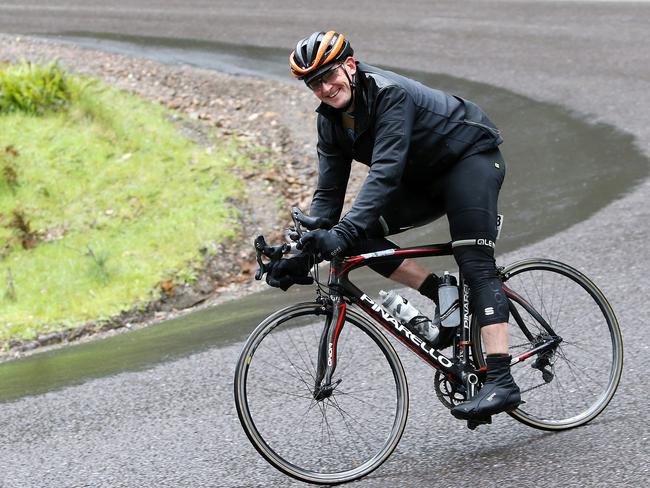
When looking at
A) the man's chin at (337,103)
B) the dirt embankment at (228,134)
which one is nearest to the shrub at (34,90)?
the dirt embankment at (228,134)

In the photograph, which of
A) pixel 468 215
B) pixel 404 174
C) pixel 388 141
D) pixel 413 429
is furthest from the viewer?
pixel 413 429

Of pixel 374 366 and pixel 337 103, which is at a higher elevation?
pixel 337 103

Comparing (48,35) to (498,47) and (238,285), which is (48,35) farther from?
(238,285)

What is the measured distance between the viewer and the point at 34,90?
12.7m

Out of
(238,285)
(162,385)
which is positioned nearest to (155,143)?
(238,285)

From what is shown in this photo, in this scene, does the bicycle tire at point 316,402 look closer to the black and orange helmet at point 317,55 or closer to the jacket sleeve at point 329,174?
the jacket sleeve at point 329,174

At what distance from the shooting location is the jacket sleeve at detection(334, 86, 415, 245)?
4.39m

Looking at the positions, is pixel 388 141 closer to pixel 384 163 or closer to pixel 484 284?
pixel 384 163

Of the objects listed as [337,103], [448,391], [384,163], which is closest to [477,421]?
[448,391]

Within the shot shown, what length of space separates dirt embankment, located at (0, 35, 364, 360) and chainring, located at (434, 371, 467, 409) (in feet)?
13.1

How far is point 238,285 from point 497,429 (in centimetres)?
419

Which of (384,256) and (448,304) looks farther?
(448,304)

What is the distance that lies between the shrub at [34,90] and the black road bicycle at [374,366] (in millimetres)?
8528

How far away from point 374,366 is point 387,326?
7.7 inches
